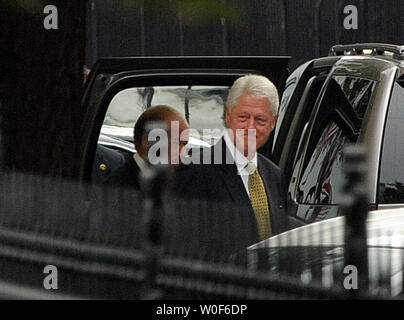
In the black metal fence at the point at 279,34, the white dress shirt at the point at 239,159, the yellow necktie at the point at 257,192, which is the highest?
the black metal fence at the point at 279,34

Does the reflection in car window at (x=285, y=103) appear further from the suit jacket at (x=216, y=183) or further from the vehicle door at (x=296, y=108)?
the suit jacket at (x=216, y=183)

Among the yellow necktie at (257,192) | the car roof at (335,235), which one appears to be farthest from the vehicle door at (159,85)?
the car roof at (335,235)

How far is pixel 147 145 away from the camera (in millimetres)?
6949

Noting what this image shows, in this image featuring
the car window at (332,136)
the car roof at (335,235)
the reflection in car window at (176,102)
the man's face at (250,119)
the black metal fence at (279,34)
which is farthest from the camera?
the black metal fence at (279,34)

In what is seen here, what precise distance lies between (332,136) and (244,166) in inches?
41.6

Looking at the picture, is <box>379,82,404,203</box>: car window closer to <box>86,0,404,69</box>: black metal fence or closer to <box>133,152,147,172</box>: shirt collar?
<box>133,152,147,172</box>: shirt collar

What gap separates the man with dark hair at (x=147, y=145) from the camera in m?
6.87

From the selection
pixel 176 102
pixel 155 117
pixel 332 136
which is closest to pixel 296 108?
pixel 176 102

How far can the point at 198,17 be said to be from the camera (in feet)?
15.5

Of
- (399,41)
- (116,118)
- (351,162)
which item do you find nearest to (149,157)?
(116,118)

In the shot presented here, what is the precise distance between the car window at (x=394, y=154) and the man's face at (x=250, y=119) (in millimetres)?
580

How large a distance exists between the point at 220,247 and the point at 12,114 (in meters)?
2.20

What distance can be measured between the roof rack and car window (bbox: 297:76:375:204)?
0.27m

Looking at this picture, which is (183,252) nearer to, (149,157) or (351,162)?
(351,162)
